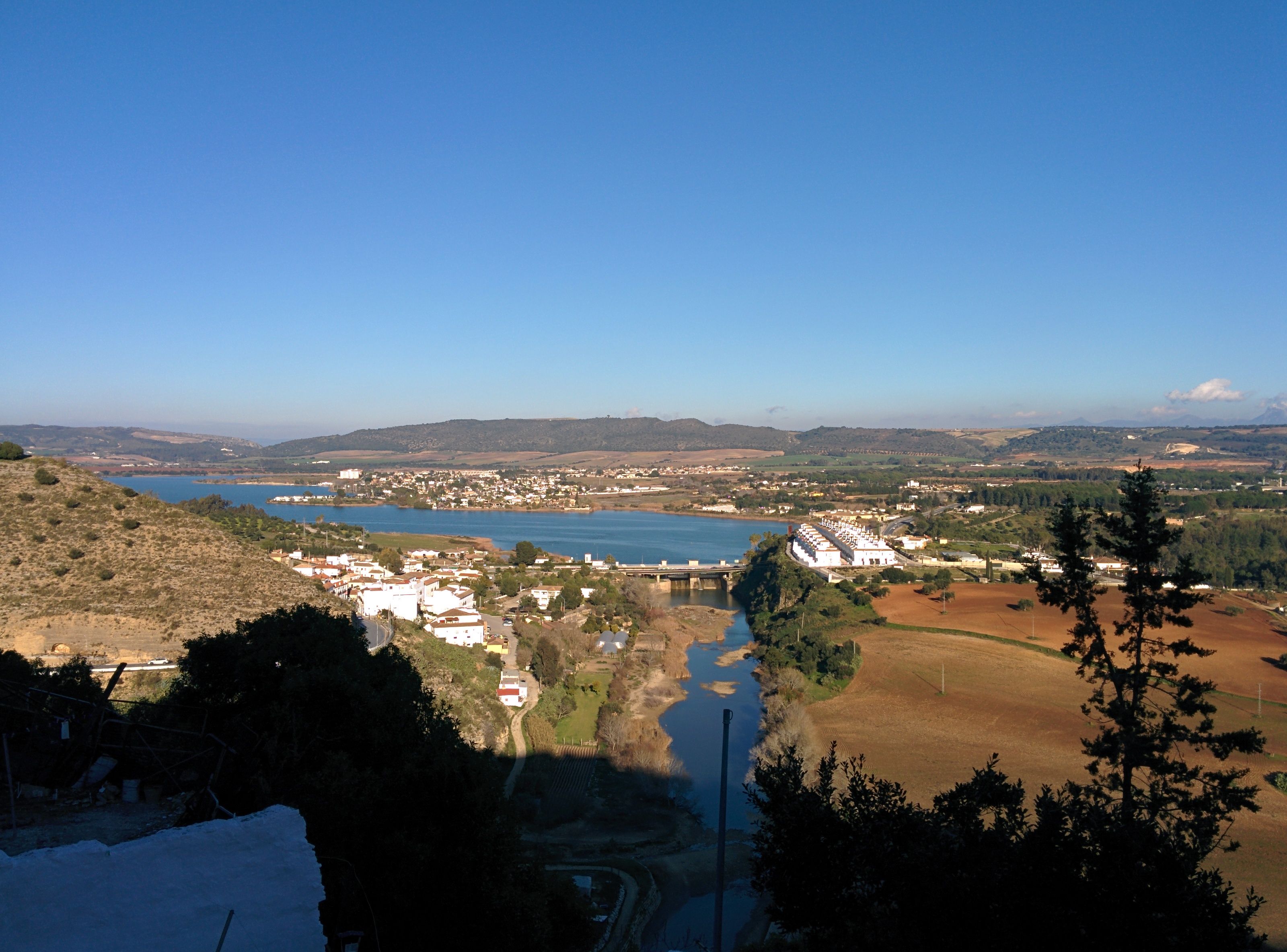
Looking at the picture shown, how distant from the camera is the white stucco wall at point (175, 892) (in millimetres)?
2535

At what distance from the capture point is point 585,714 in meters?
15.5

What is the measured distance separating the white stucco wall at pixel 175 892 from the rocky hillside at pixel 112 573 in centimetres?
900

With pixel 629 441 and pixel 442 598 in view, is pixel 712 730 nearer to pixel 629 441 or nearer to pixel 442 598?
pixel 442 598

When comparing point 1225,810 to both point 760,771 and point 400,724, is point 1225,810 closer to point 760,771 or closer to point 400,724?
point 760,771

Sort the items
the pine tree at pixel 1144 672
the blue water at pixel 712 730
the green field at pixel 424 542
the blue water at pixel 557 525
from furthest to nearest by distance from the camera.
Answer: the blue water at pixel 557 525, the green field at pixel 424 542, the blue water at pixel 712 730, the pine tree at pixel 1144 672

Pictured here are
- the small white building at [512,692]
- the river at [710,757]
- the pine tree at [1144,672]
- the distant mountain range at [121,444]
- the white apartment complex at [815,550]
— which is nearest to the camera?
the pine tree at [1144,672]

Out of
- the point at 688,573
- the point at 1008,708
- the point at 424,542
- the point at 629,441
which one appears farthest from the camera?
the point at 629,441

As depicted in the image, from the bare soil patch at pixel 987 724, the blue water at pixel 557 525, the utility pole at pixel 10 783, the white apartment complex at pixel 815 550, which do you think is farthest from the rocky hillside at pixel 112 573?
the blue water at pixel 557 525

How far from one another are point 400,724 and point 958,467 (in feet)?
323

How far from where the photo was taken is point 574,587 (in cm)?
2555

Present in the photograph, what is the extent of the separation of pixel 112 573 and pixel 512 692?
22.2 feet

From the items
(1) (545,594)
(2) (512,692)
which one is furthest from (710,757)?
(1) (545,594)

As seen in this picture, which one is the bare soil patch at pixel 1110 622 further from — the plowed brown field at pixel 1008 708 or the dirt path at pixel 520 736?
the dirt path at pixel 520 736

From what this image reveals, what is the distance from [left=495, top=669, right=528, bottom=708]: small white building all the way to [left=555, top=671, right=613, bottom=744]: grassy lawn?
2.87 ft
